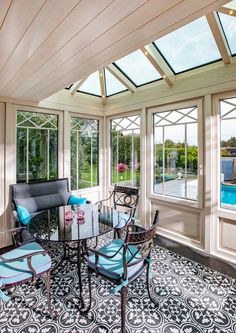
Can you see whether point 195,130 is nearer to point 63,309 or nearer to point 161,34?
point 161,34

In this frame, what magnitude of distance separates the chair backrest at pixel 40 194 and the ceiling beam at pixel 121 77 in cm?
222

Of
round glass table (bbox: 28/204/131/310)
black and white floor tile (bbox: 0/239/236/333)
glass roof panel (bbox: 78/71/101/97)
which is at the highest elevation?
glass roof panel (bbox: 78/71/101/97)

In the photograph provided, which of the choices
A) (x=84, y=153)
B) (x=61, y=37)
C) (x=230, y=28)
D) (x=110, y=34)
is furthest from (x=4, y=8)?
(x=84, y=153)

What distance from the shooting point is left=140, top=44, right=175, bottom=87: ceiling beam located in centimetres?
277

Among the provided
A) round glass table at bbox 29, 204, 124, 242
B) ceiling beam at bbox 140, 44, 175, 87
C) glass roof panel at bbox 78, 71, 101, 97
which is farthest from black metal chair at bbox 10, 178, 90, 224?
ceiling beam at bbox 140, 44, 175, 87

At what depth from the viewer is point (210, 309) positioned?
1.90 meters

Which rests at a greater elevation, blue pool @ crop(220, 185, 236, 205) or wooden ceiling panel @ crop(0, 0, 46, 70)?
wooden ceiling panel @ crop(0, 0, 46, 70)

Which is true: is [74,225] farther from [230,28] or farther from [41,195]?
[230,28]

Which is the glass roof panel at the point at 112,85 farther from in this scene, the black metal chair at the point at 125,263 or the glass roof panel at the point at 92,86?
the black metal chair at the point at 125,263

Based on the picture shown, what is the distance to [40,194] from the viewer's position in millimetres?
3469

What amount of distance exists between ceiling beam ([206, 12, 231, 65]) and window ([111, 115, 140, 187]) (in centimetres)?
182

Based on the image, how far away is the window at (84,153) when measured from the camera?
13.7 feet

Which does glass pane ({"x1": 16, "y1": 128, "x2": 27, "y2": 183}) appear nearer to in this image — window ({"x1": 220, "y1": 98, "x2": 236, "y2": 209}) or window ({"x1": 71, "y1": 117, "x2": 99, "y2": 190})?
window ({"x1": 71, "y1": 117, "x2": 99, "y2": 190})

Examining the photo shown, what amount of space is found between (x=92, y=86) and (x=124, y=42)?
2508 millimetres
